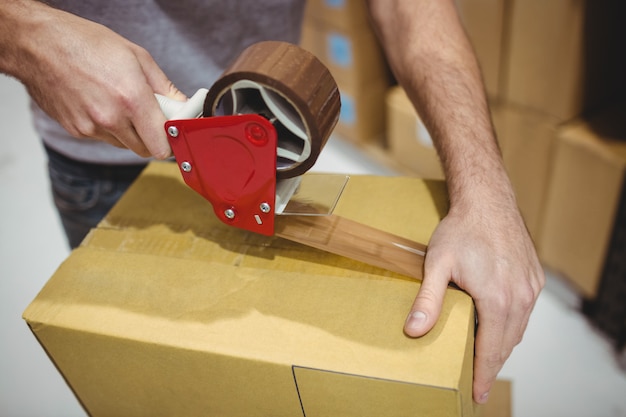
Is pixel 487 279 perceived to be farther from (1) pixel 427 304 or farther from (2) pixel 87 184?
(2) pixel 87 184

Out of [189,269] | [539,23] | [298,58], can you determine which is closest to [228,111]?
[298,58]

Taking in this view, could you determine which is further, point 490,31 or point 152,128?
point 490,31

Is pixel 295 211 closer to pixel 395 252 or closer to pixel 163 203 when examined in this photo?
pixel 395 252

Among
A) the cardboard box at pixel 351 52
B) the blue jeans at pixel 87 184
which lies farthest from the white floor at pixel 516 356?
the cardboard box at pixel 351 52

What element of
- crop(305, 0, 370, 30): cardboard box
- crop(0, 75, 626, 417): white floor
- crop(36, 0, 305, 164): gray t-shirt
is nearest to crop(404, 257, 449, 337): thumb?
crop(36, 0, 305, 164): gray t-shirt

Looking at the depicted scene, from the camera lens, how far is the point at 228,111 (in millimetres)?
572

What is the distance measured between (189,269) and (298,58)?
11.6 inches

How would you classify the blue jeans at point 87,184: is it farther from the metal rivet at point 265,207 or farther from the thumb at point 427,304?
the thumb at point 427,304

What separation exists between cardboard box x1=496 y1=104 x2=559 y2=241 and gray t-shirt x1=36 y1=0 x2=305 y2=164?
0.72 m

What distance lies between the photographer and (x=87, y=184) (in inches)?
36.8

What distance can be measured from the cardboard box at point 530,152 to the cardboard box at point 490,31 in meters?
0.08

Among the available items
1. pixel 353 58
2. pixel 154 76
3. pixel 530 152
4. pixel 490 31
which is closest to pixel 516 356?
pixel 530 152

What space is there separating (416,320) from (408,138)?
4.34 feet

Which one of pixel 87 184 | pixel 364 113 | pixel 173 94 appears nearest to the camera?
pixel 173 94
